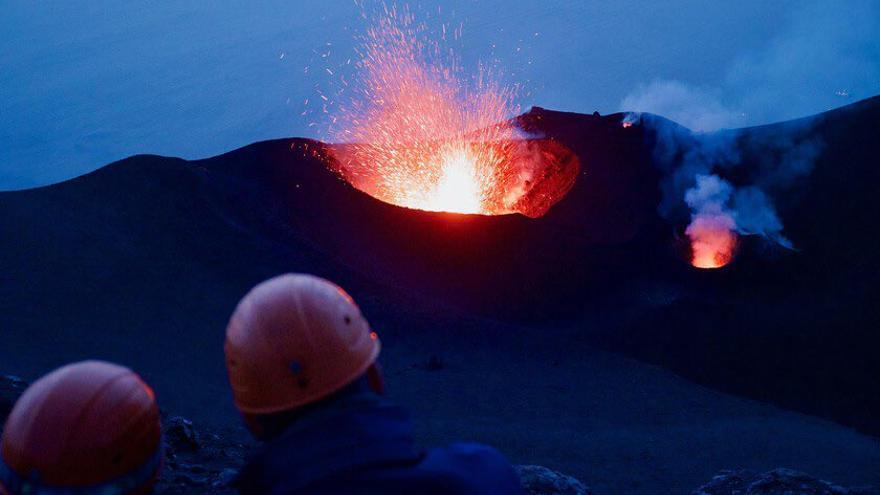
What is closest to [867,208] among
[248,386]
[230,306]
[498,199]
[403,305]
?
[498,199]

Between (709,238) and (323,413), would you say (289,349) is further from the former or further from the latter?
(709,238)

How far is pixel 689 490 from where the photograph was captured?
161 inches

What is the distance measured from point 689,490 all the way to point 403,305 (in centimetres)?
338

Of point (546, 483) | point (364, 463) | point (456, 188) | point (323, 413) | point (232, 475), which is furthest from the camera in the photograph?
point (456, 188)

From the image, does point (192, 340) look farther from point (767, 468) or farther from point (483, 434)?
point (767, 468)

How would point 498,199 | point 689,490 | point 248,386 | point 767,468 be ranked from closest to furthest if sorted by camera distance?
point 248,386 → point 689,490 → point 767,468 → point 498,199

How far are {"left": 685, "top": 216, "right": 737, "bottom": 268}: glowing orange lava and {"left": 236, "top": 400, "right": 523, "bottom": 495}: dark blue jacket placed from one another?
292 inches

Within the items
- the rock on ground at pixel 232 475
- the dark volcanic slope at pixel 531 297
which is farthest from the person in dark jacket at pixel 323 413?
the dark volcanic slope at pixel 531 297

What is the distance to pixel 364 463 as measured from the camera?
1.18 m

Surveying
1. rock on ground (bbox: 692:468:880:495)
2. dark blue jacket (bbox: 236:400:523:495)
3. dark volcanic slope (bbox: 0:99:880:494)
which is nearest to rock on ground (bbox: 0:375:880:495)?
rock on ground (bbox: 692:468:880:495)

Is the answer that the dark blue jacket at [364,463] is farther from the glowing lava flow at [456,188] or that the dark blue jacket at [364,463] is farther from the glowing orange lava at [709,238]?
the glowing lava flow at [456,188]

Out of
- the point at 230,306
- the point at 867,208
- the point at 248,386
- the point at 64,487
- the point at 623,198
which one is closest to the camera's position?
the point at 64,487

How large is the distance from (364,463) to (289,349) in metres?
0.29

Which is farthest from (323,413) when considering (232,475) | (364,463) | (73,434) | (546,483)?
(546,483)
